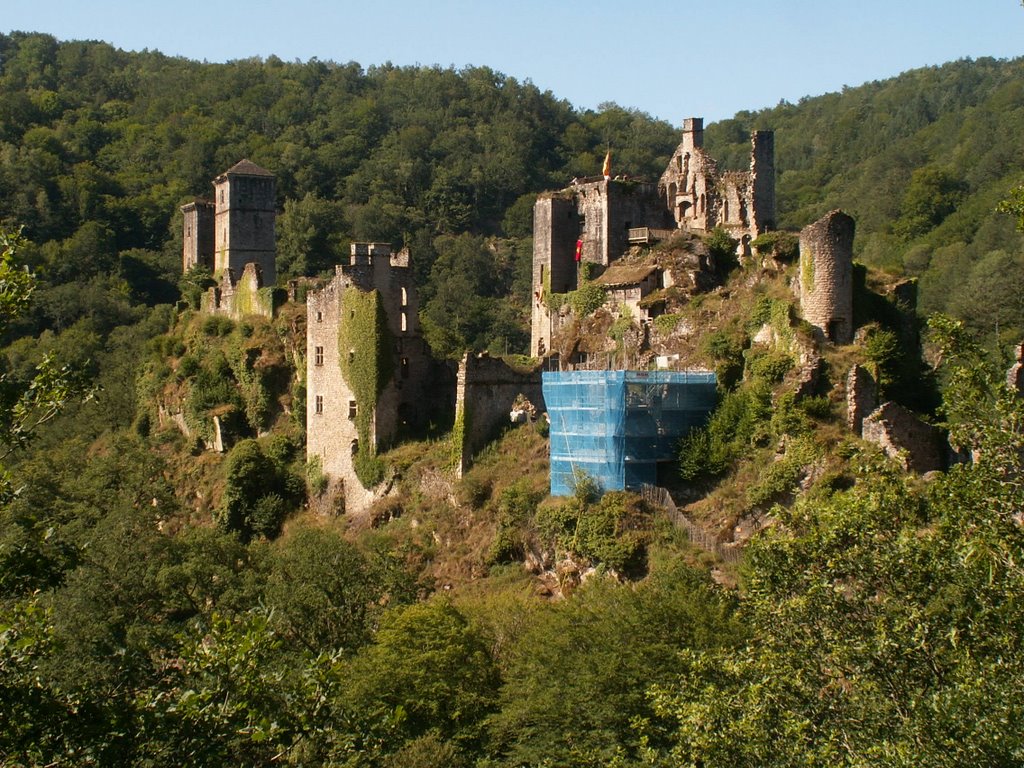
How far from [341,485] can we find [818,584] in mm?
25896

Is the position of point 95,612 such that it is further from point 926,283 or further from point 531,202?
point 531,202

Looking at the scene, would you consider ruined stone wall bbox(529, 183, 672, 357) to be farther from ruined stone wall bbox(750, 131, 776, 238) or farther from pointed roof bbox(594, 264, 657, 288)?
ruined stone wall bbox(750, 131, 776, 238)

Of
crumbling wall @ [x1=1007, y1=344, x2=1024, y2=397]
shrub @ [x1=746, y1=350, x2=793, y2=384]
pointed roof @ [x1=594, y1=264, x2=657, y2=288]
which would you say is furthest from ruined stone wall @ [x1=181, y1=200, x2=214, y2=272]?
crumbling wall @ [x1=1007, y1=344, x2=1024, y2=397]

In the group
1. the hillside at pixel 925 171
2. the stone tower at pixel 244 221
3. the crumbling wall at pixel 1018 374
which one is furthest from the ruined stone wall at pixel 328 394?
the crumbling wall at pixel 1018 374

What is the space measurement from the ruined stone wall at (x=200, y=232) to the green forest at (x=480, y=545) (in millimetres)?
4815

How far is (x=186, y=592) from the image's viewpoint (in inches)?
1380

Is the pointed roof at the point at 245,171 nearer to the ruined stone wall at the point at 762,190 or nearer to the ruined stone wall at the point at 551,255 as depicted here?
the ruined stone wall at the point at 551,255

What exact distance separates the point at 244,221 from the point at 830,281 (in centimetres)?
3453

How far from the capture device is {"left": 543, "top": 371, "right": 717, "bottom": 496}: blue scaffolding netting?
1341 inches

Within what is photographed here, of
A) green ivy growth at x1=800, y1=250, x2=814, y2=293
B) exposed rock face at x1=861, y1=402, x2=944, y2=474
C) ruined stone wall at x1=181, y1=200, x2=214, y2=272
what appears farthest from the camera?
ruined stone wall at x1=181, y1=200, x2=214, y2=272

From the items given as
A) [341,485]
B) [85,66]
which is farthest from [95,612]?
[85,66]

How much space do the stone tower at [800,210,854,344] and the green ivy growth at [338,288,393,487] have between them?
12.8 m

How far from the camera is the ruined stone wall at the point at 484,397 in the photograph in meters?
39.4

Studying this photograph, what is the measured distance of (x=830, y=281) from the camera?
34.2 metres
